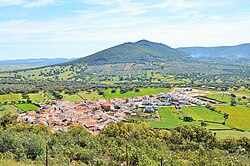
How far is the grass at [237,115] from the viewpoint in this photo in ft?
150

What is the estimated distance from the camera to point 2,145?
1848cm

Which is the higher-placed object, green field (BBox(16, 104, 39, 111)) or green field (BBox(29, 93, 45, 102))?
green field (BBox(29, 93, 45, 102))

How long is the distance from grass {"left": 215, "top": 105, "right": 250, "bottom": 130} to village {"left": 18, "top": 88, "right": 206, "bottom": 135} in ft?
24.5

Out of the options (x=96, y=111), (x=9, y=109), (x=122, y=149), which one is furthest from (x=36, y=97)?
(x=122, y=149)

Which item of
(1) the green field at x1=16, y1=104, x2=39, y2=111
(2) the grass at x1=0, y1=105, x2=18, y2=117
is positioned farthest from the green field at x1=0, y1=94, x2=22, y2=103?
(2) the grass at x1=0, y1=105, x2=18, y2=117

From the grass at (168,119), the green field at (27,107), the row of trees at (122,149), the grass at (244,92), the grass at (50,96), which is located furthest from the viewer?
the grass at (244,92)

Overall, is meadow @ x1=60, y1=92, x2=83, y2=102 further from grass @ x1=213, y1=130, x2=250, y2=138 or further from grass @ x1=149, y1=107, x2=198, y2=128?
grass @ x1=213, y1=130, x2=250, y2=138

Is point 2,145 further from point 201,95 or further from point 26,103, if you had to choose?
point 201,95

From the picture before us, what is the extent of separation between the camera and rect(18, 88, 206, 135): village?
45406 mm

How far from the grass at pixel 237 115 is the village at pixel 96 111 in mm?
7460

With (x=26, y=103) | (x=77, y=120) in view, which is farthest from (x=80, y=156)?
(x=26, y=103)

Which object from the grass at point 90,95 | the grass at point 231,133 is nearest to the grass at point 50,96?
the grass at point 90,95

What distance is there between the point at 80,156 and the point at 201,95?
202ft

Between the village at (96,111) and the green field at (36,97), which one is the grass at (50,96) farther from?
the village at (96,111)
